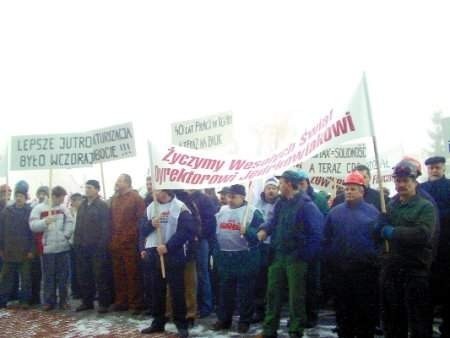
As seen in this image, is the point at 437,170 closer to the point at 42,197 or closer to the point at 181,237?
the point at 181,237

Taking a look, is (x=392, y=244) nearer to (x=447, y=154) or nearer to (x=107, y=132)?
(x=447, y=154)

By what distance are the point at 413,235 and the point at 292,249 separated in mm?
1712

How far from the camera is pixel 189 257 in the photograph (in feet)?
28.3

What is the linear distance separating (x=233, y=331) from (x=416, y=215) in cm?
334

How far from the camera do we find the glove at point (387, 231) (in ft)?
20.0

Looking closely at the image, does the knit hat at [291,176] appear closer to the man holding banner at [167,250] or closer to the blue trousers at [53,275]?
the man holding banner at [167,250]

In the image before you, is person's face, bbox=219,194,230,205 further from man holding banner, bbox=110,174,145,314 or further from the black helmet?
the black helmet

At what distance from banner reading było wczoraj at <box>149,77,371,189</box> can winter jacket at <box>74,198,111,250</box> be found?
8.15ft

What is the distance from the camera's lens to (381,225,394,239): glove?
240 inches

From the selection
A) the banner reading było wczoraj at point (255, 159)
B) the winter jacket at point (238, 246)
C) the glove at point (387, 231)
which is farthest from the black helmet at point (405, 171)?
the winter jacket at point (238, 246)

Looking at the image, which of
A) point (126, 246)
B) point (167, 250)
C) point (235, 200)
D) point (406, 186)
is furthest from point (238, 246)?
point (406, 186)

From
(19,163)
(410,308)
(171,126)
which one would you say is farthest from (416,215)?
(19,163)

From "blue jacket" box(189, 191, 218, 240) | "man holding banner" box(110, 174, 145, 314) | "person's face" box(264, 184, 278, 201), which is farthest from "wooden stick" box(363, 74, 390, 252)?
"man holding banner" box(110, 174, 145, 314)

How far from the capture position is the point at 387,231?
20.1 feet
